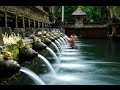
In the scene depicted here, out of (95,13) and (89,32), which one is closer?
(89,32)

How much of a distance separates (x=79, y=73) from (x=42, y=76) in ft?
6.75

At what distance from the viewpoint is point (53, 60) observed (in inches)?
607

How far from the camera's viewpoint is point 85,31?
6400 cm

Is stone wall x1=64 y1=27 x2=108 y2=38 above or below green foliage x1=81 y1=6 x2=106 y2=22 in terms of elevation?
below

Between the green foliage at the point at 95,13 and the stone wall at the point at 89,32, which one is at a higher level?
the green foliage at the point at 95,13

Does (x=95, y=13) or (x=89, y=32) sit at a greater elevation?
(x=95, y=13)

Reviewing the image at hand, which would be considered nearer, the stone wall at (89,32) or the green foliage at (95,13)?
the stone wall at (89,32)

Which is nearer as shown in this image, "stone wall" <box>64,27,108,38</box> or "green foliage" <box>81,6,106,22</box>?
"stone wall" <box>64,27,108,38</box>
